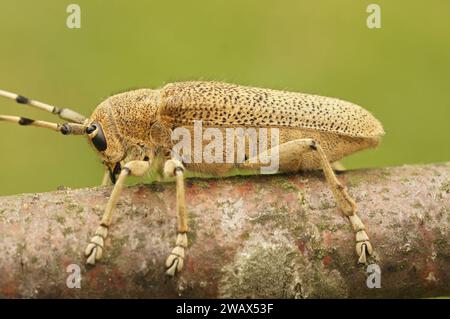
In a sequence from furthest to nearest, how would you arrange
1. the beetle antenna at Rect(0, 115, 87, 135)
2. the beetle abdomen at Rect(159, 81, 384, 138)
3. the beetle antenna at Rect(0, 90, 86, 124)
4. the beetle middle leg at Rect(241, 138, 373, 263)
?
the beetle abdomen at Rect(159, 81, 384, 138)
the beetle antenna at Rect(0, 90, 86, 124)
the beetle antenna at Rect(0, 115, 87, 135)
the beetle middle leg at Rect(241, 138, 373, 263)

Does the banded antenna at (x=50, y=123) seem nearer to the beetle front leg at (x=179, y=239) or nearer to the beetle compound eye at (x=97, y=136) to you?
the beetle compound eye at (x=97, y=136)

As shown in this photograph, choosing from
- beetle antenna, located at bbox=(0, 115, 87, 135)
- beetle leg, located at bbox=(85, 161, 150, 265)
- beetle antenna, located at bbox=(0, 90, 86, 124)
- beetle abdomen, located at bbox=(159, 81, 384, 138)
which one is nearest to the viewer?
beetle leg, located at bbox=(85, 161, 150, 265)

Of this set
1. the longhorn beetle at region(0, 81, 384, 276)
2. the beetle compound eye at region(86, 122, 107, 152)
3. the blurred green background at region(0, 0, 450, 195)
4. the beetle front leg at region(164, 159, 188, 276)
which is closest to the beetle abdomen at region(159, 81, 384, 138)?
the longhorn beetle at region(0, 81, 384, 276)

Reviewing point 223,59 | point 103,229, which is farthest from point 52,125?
point 223,59

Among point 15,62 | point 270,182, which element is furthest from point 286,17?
point 270,182

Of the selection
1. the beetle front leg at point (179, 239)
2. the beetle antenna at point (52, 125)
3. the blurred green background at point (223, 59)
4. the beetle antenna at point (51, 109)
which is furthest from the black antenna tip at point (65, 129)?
the blurred green background at point (223, 59)

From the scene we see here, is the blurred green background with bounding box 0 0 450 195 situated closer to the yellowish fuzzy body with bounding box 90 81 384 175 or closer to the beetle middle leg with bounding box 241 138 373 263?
the yellowish fuzzy body with bounding box 90 81 384 175
